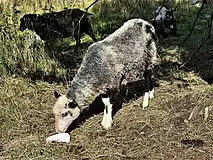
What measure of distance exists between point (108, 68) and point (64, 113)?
0.76m

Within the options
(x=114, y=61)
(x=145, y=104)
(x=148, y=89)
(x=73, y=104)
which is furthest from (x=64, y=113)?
(x=148, y=89)

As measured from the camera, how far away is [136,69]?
6.09m

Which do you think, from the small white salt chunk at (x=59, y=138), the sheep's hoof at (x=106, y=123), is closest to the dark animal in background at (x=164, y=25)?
the sheep's hoof at (x=106, y=123)

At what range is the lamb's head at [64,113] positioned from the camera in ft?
18.2

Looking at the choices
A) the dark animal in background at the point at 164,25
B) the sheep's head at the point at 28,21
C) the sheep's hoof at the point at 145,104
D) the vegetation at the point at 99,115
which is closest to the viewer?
the vegetation at the point at 99,115

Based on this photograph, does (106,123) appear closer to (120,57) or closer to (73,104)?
(73,104)

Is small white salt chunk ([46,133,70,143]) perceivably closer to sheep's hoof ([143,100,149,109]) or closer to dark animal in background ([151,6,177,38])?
sheep's hoof ([143,100,149,109])

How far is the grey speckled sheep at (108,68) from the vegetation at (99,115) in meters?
0.30

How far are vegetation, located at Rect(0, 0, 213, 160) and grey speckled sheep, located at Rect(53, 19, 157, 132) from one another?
0.98 ft

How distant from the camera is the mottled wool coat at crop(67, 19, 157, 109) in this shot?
5.58 metres

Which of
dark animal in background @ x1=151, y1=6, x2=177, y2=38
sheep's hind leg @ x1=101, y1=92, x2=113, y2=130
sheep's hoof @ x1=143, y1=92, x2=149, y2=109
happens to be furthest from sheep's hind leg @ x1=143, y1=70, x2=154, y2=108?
dark animal in background @ x1=151, y1=6, x2=177, y2=38

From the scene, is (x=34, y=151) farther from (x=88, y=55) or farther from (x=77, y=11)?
(x=77, y=11)

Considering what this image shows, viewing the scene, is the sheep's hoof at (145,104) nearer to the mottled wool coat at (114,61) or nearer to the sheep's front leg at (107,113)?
the mottled wool coat at (114,61)

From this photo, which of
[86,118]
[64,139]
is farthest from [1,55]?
[64,139]
